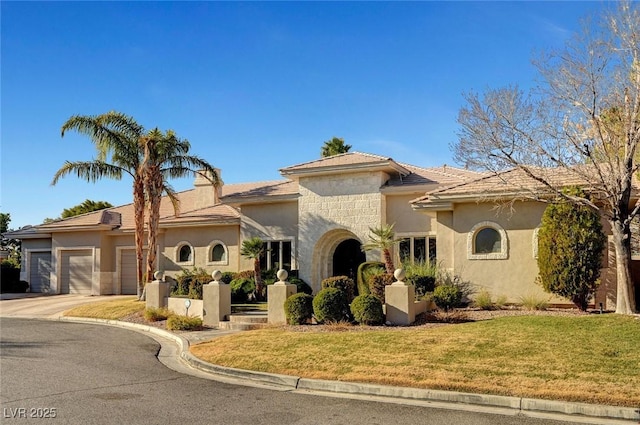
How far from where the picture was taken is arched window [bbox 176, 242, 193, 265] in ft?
94.8

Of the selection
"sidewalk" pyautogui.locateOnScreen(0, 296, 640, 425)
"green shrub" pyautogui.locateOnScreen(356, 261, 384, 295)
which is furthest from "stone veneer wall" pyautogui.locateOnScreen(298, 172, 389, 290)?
"sidewalk" pyautogui.locateOnScreen(0, 296, 640, 425)

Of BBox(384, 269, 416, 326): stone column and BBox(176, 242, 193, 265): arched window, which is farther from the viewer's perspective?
BBox(176, 242, 193, 265): arched window

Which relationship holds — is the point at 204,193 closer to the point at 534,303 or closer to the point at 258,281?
the point at 258,281

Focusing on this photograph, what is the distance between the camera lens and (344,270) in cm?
2614

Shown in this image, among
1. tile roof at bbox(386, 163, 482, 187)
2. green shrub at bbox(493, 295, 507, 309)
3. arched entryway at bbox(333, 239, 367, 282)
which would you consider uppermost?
tile roof at bbox(386, 163, 482, 187)

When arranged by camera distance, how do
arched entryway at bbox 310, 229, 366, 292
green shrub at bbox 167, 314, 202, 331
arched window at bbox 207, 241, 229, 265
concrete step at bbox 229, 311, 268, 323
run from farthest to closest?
arched window at bbox 207, 241, 229, 265
arched entryway at bbox 310, 229, 366, 292
concrete step at bbox 229, 311, 268, 323
green shrub at bbox 167, 314, 202, 331

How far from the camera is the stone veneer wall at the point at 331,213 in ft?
78.2

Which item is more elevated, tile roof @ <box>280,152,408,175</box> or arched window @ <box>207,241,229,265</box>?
tile roof @ <box>280,152,408,175</box>

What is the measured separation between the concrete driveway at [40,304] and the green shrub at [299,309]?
12.2m

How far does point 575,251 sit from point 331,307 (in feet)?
23.3

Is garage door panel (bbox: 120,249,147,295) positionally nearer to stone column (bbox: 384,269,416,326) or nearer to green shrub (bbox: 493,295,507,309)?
stone column (bbox: 384,269,416,326)

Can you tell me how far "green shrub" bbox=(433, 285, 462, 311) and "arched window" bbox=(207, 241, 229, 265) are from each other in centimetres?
1271

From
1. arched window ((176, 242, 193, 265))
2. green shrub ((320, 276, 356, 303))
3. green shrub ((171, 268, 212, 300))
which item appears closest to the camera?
green shrub ((320, 276, 356, 303))

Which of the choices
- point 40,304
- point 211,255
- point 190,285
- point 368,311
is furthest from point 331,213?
point 40,304
